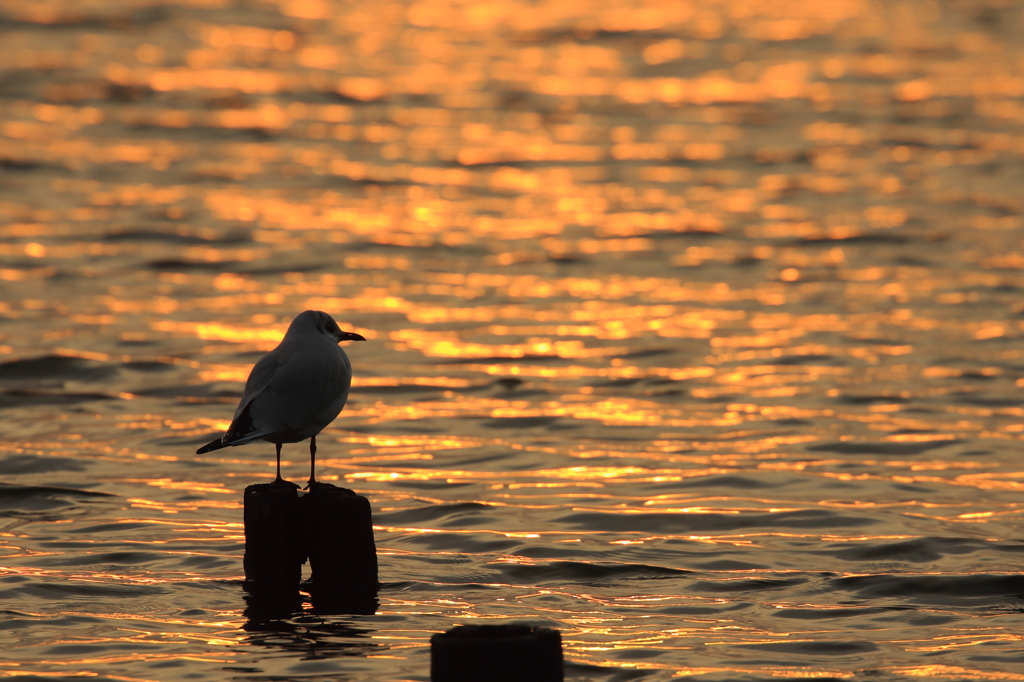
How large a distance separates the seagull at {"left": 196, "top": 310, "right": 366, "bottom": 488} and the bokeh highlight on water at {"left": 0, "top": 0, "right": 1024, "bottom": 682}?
1.04m

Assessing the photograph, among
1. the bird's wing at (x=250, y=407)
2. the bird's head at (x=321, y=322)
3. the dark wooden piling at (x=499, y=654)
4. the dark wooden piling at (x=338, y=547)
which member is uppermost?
the bird's head at (x=321, y=322)

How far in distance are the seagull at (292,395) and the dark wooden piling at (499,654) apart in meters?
2.19

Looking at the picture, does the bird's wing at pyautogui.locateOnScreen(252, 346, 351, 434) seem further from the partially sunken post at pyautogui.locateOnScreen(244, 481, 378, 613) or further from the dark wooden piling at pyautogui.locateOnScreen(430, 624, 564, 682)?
the dark wooden piling at pyautogui.locateOnScreen(430, 624, 564, 682)

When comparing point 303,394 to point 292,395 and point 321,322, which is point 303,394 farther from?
point 321,322

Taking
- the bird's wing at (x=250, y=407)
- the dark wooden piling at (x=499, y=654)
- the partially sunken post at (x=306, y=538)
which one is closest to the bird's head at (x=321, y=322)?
the bird's wing at (x=250, y=407)

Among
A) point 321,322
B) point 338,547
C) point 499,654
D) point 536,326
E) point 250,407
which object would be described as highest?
point 536,326

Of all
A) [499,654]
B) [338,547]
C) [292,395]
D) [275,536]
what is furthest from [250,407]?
[499,654]

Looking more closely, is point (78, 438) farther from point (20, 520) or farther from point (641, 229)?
point (641, 229)

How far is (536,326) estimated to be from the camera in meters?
17.8

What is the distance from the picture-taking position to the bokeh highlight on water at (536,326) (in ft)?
29.1

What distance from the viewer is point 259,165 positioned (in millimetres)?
26219

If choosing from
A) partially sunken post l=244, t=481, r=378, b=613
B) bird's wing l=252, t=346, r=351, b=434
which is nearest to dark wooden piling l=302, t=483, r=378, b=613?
partially sunken post l=244, t=481, r=378, b=613

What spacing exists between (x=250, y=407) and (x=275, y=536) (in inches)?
27.2

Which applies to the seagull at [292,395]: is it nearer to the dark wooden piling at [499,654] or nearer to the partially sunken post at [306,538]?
the partially sunken post at [306,538]
